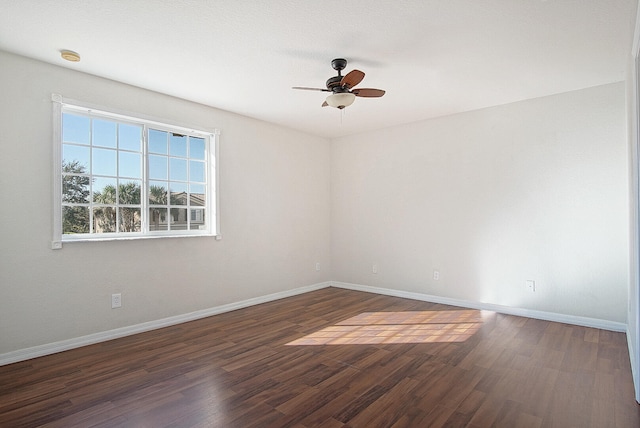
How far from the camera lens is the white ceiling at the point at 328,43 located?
2.31 metres

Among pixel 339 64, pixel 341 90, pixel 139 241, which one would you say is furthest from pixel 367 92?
pixel 139 241

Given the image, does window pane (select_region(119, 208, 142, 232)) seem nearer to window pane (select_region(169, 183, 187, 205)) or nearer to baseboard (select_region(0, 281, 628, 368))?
window pane (select_region(169, 183, 187, 205))

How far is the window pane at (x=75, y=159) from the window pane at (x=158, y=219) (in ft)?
2.49

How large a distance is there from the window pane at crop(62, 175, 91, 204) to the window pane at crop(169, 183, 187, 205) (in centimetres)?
84

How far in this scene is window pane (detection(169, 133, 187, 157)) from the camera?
4.04m

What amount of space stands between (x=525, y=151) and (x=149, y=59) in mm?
4094

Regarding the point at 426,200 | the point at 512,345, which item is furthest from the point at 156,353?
the point at 426,200

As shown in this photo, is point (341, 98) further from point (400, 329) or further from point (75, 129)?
point (75, 129)

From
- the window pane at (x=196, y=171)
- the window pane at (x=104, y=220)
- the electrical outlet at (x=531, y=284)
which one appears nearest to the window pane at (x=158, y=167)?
the window pane at (x=196, y=171)

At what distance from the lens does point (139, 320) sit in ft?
11.8

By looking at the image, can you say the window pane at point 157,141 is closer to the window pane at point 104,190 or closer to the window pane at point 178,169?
the window pane at point 178,169

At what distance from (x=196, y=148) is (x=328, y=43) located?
2.26 meters

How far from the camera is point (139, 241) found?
362cm

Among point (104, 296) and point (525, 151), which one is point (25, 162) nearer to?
point (104, 296)
